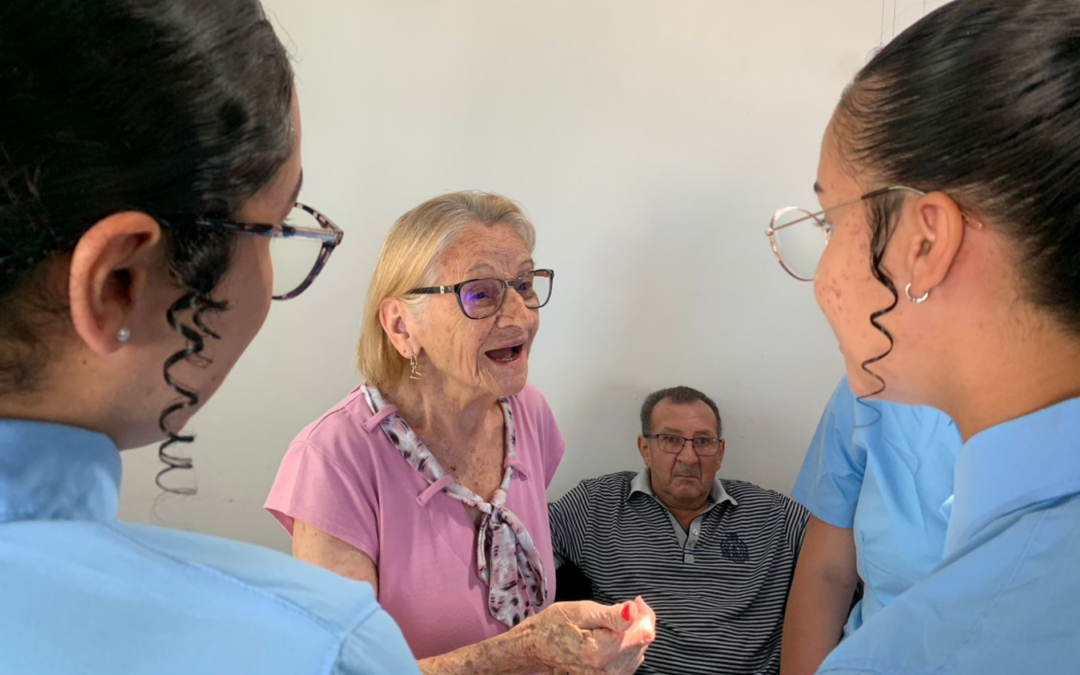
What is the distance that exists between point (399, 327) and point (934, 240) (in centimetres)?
124

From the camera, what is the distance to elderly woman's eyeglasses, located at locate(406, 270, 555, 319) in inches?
69.0

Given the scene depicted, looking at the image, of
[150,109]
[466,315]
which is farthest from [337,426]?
[150,109]

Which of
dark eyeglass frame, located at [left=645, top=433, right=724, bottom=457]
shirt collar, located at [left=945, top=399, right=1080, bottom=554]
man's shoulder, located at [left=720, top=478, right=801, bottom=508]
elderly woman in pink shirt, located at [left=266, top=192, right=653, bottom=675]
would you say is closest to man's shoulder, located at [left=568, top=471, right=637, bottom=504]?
dark eyeglass frame, located at [left=645, top=433, right=724, bottom=457]

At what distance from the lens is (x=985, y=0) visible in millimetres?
796

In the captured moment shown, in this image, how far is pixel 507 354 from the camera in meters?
1.82

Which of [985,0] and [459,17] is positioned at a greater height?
[459,17]

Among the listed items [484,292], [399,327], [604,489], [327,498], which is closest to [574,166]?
[484,292]

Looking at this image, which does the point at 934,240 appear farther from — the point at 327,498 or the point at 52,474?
the point at 327,498

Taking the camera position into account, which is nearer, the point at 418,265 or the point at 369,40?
the point at 418,265

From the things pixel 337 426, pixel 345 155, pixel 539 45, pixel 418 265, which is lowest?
pixel 337 426

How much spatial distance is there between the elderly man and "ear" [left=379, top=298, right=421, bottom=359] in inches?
42.8

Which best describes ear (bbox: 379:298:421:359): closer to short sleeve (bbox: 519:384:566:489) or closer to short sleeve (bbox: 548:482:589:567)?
short sleeve (bbox: 519:384:566:489)

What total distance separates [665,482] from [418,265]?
133 cm

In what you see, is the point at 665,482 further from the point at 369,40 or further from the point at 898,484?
the point at 369,40
